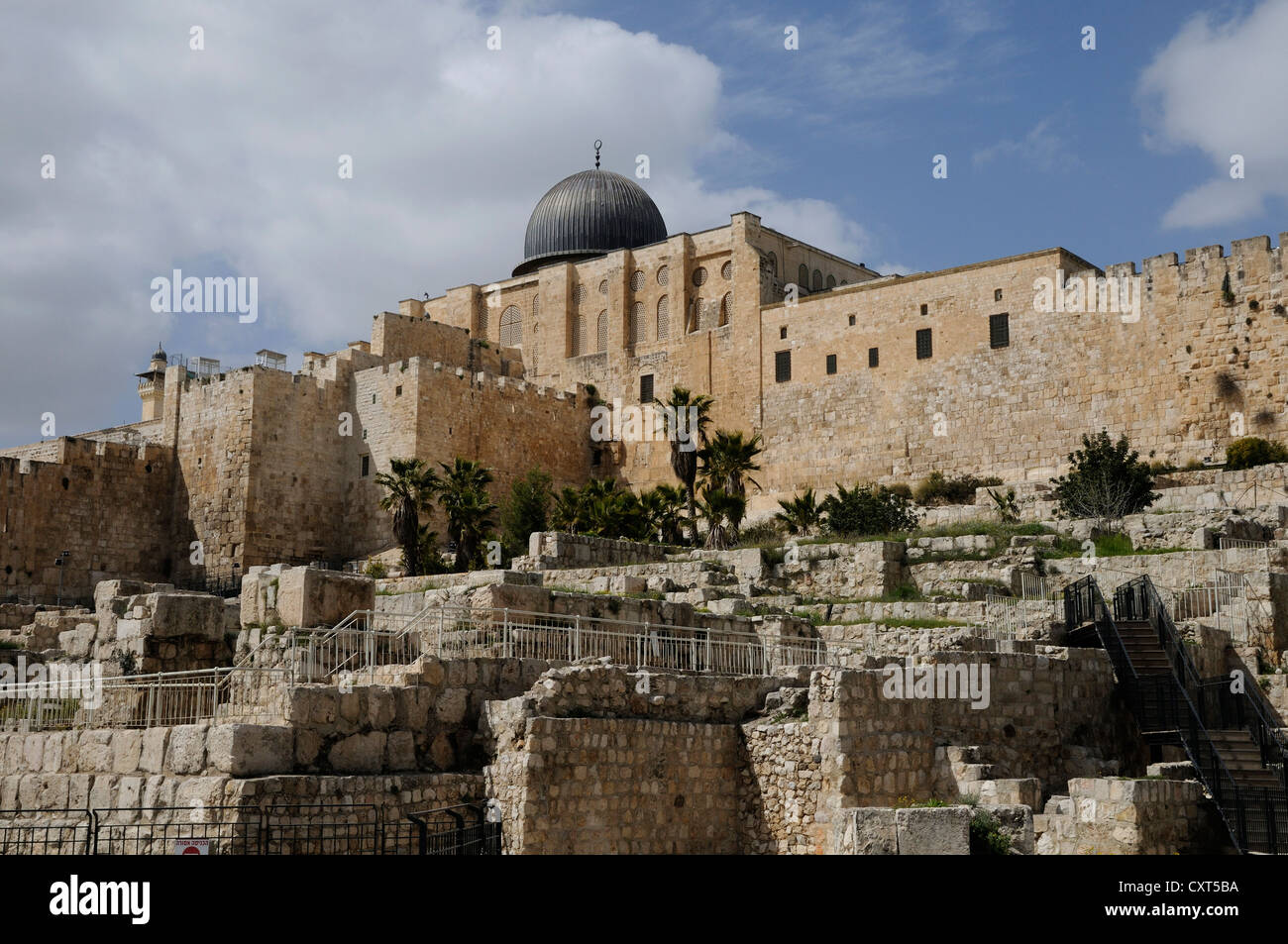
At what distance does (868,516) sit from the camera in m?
28.5

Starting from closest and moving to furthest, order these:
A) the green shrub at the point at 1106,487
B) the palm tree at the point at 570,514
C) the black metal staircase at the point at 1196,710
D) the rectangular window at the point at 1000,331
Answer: the black metal staircase at the point at 1196,710 < the green shrub at the point at 1106,487 < the palm tree at the point at 570,514 < the rectangular window at the point at 1000,331

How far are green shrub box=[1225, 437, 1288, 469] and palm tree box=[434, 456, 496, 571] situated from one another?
50.7ft

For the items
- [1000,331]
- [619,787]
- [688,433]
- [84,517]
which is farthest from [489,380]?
[619,787]

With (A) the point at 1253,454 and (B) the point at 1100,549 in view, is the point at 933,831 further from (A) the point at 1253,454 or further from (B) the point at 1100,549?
(A) the point at 1253,454

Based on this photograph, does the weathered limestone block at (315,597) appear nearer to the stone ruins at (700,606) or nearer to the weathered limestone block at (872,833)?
the stone ruins at (700,606)

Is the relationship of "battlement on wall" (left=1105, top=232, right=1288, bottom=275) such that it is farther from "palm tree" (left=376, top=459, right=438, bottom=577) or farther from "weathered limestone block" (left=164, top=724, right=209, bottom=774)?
"weathered limestone block" (left=164, top=724, right=209, bottom=774)

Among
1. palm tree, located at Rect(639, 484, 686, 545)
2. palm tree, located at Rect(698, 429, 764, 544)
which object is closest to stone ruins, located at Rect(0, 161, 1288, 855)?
palm tree, located at Rect(698, 429, 764, 544)

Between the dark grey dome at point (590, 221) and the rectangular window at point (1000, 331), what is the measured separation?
14.0m

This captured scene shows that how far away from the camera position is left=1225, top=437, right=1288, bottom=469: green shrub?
29672 mm

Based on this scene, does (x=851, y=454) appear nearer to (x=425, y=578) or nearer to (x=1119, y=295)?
(x=1119, y=295)

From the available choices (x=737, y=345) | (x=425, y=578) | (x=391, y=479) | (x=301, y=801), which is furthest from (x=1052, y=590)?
(x=737, y=345)

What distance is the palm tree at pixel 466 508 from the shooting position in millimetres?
31297

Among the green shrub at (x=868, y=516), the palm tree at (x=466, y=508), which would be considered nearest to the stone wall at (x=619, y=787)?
the green shrub at (x=868, y=516)
